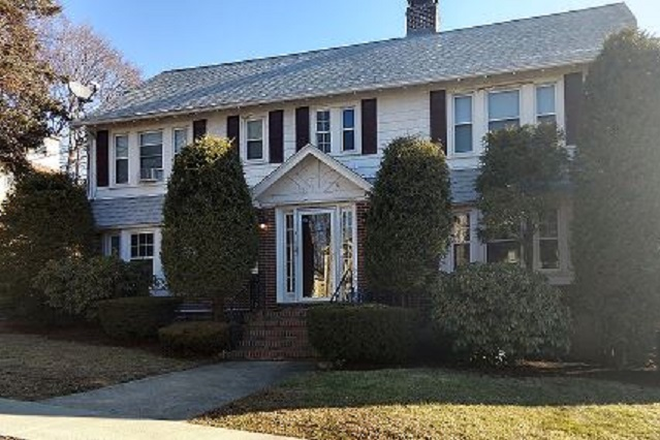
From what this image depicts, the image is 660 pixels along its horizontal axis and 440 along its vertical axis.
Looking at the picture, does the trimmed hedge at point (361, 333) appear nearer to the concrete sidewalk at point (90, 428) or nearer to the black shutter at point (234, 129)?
the concrete sidewalk at point (90, 428)

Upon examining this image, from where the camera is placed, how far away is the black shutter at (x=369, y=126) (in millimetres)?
18703

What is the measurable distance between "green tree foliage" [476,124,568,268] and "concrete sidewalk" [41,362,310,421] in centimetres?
469

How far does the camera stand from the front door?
59.6ft

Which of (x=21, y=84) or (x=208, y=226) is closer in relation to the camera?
Result: (x=208, y=226)

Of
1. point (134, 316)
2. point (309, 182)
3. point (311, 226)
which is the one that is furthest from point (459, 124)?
point (134, 316)

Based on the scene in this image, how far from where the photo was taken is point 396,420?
28.0 ft

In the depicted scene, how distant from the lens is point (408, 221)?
14406mm

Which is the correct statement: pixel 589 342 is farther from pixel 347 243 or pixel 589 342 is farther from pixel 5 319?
pixel 5 319

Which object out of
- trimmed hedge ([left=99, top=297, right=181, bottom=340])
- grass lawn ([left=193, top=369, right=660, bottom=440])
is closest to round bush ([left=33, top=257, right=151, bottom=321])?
trimmed hedge ([left=99, top=297, right=181, bottom=340])

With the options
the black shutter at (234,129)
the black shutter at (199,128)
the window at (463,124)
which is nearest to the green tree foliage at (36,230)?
the black shutter at (199,128)

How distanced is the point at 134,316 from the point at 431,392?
8.00 m

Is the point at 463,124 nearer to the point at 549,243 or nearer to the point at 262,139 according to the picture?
the point at 549,243

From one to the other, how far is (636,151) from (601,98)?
1.21 meters

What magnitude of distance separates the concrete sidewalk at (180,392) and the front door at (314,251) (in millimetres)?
4870
